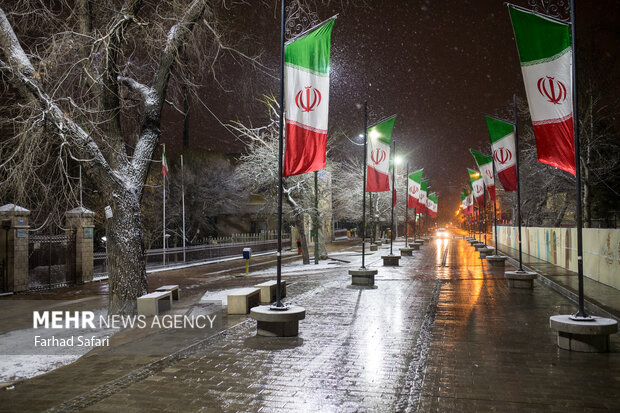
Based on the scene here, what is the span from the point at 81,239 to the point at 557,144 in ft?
56.1

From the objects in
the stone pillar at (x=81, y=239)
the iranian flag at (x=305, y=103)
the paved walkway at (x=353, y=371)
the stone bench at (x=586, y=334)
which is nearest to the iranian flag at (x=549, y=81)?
the stone bench at (x=586, y=334)

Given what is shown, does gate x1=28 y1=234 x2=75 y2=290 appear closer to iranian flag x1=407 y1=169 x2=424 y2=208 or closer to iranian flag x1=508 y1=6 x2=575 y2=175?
iranian flag x1=508 y1=6 x2=575 y2=175

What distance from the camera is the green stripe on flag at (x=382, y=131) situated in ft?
54.6

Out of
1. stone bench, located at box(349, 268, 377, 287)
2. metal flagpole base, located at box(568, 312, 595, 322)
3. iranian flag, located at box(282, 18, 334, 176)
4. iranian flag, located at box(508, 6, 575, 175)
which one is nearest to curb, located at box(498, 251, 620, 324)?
metal flagpole base, located at box(568, 312, 595, 322)

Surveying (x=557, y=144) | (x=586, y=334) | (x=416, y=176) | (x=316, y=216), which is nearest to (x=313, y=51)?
(x=557, y=144)

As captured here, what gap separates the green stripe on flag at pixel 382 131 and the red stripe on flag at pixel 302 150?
837 centimetres

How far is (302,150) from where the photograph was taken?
27.5ft

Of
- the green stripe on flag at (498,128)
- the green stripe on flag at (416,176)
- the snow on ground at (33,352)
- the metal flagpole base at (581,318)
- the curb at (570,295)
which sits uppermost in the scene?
the green stripe on flag at (498,128)

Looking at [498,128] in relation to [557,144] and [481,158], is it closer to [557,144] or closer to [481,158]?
[481,158]

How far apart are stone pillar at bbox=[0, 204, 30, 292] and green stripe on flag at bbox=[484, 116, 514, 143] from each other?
1593 cm

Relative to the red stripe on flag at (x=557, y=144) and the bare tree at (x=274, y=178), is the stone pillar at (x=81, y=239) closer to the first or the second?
the bare tree at (x=274, y=178)

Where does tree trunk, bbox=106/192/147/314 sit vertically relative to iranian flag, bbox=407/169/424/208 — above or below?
below

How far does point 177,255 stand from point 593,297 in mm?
22224

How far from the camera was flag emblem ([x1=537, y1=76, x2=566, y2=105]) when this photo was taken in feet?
25.8
